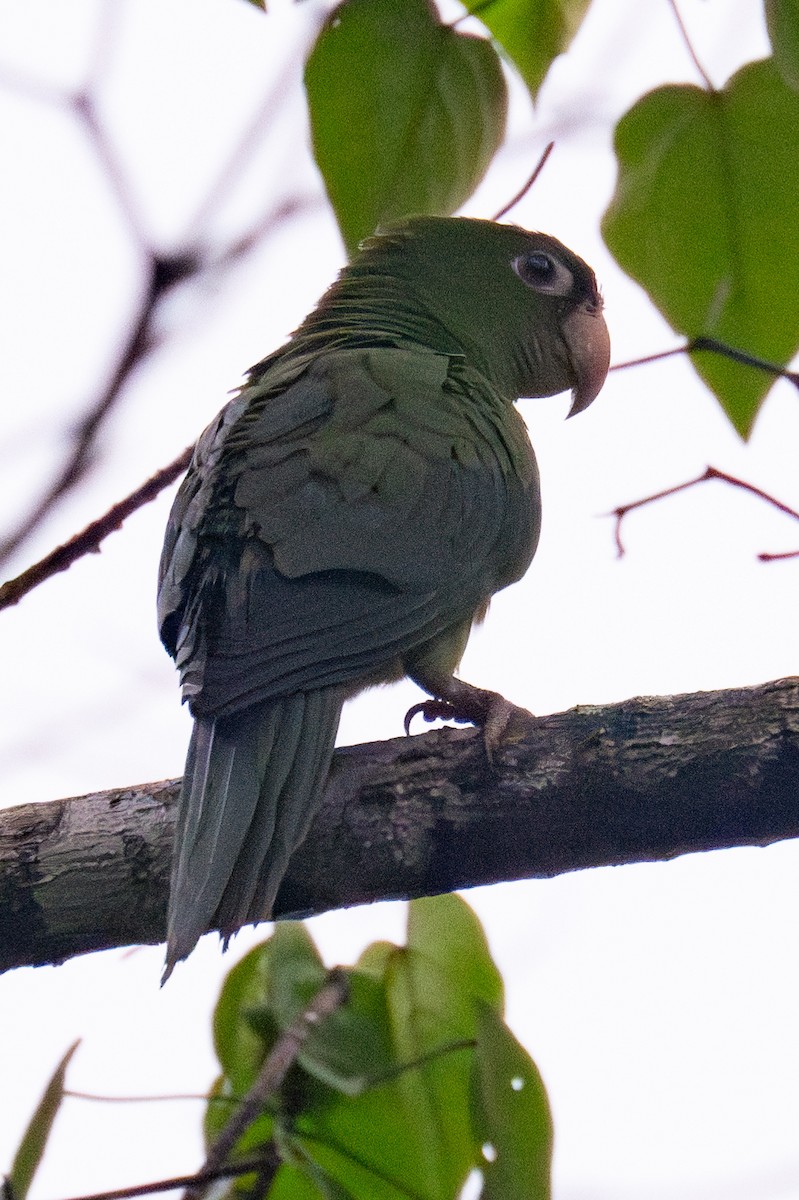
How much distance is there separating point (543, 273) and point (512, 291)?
114 millimetres

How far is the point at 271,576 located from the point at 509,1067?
2.99 ft

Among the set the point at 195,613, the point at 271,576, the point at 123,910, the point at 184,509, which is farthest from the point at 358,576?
the point at 123,910

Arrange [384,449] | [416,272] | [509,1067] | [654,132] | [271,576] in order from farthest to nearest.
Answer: [416,272] < [384,449] < [271,576] < [654,132] < [509,1067]

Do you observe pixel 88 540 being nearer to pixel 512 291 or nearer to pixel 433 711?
pixel 433 711

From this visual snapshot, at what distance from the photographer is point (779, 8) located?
5.64ft

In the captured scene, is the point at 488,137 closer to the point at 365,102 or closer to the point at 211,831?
the point at 365,102

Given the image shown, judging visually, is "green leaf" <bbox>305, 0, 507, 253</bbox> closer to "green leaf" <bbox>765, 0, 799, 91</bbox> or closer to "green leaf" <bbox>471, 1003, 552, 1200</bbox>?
"green leaf" <bbox>765, 0, 799, 91</bbox>

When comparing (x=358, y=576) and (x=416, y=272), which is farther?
(x=416, y=272)

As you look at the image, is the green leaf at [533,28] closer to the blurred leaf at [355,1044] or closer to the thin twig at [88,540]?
the thin twig at [88,540]

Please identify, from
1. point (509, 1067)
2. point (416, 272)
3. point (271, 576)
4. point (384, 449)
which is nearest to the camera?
point (509, 1067)

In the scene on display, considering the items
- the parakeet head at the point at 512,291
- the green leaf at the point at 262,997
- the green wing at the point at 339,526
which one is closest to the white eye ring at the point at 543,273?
the parakeet head at the point at 512,291

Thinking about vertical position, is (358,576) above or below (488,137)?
below

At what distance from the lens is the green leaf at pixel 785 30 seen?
172cm

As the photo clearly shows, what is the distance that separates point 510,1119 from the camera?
6.19 ft
